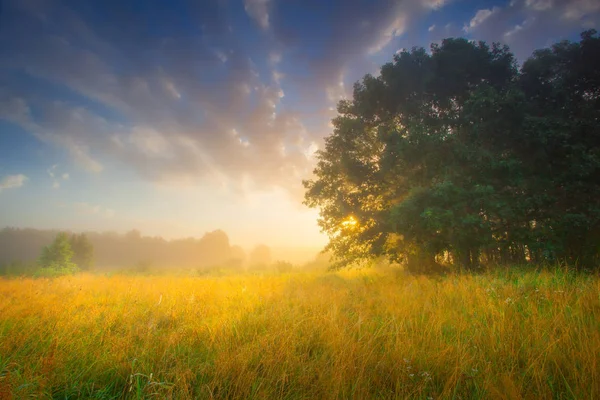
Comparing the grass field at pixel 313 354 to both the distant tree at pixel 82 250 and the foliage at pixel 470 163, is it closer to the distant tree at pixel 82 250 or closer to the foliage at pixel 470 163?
the foliage at pixel 470 163

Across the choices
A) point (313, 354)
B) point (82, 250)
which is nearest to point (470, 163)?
point (313, 354)

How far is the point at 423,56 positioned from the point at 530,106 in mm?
5546

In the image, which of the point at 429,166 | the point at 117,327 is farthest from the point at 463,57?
the point at 117,327

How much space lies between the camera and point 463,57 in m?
11.8

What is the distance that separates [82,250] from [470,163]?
68935 millimetres

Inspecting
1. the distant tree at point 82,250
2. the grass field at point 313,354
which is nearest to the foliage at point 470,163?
the grass field at point 313,354

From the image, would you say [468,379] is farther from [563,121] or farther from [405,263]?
[563,121]

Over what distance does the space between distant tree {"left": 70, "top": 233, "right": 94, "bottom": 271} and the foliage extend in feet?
200

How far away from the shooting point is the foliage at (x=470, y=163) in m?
8.63

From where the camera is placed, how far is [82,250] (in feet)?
164

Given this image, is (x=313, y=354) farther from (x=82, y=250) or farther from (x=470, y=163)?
(x=82, y=250)

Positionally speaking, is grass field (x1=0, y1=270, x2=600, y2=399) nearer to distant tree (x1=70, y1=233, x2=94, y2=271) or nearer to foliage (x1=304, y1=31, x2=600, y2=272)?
foliage (x1=304, y1=31, x2=600, y2=272)

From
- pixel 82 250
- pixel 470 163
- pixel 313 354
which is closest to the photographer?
pixel 313 354

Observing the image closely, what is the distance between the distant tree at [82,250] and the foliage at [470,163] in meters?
61.0
